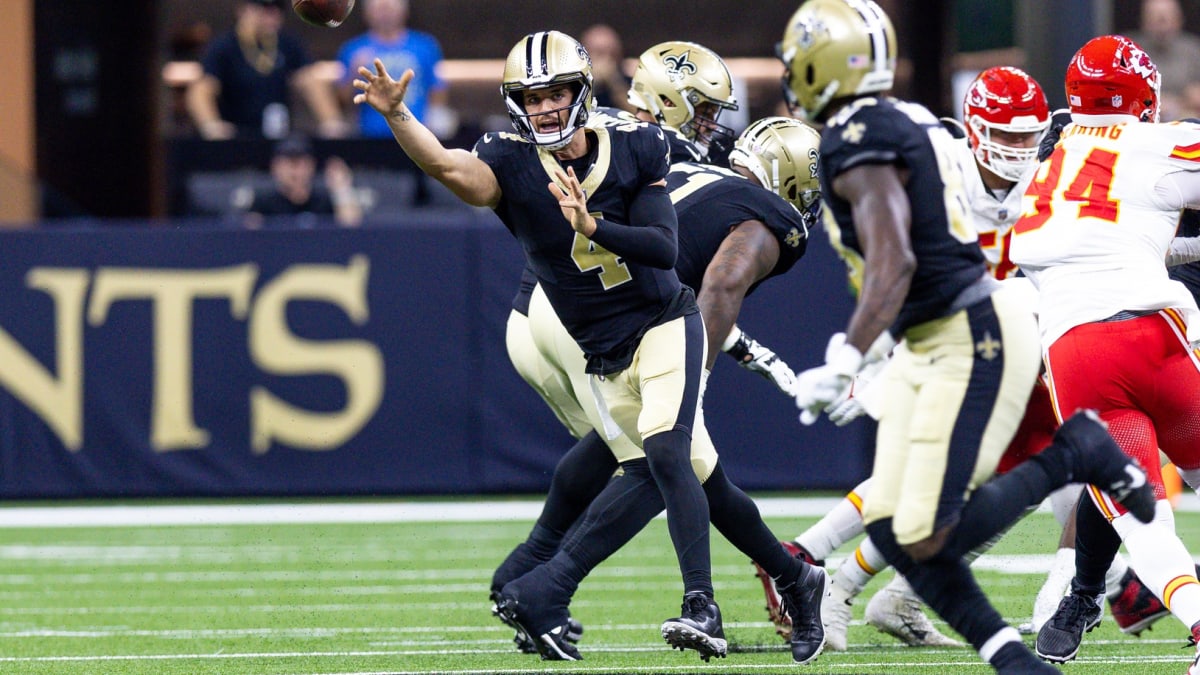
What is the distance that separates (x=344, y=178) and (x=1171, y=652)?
643 centimetres

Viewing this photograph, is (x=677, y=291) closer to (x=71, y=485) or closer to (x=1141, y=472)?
(x=1141, y=472)

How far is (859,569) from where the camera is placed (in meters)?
5.50

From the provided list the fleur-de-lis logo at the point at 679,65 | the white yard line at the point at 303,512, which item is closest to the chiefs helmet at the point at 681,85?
the fleur-de-lis logo at the point at 679,65

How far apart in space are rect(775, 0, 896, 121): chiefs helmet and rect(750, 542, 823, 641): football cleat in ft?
6.18

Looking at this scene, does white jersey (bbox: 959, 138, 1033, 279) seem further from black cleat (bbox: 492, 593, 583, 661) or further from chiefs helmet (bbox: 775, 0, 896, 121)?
black cleat (bbox: 492, 593, 583, 661)

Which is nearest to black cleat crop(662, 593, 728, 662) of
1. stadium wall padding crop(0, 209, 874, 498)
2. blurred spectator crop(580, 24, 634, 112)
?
stadium wall padding crop(0, 209, 874, 498)

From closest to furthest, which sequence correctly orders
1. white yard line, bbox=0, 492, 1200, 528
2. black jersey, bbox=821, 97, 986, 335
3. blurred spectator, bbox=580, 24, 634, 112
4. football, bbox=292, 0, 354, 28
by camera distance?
black jersey, bbox=821, 97, 986, 335 → football, bbox=292, 0, 354, 28 → white yard line, bbox=0, 492, 1200, 528 → blurred spectator, bbox=580, 24, 634, 112

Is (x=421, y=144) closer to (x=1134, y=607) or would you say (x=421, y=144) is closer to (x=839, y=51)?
(x=839, y=51)

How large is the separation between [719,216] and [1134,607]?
1750 millimetres

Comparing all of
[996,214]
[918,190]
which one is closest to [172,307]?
[996,214]

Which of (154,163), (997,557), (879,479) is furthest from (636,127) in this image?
(154,163)

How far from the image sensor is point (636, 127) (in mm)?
5133

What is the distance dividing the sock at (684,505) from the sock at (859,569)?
71cm

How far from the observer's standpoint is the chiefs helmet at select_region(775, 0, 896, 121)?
408 centimetres
